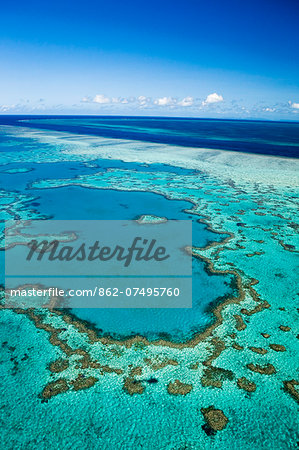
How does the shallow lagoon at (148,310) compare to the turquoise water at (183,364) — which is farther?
the shallow lagoon at (148,310)

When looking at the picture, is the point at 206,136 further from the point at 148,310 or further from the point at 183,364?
the point at 183,364

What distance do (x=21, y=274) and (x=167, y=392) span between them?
26.4 feet

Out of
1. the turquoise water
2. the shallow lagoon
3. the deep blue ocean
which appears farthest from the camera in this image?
the deep blue ocean

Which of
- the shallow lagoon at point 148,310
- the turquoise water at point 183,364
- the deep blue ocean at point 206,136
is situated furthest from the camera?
the deep blue ocean at point 206,136

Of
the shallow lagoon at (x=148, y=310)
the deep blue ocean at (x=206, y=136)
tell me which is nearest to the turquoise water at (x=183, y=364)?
the shallow lagoon at (x=148, y=310)

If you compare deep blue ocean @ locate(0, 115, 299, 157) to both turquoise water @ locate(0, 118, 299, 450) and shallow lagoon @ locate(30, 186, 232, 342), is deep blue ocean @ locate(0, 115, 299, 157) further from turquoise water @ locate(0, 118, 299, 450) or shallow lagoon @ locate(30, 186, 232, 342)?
turquoise water @ locate(0, 118, 299, 450)

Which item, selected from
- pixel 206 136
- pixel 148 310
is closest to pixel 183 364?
pixel 148 310

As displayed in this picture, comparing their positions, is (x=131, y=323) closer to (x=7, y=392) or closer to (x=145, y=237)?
(x=7, y=392)

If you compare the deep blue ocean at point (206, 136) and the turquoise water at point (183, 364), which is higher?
the deep blue ocean at point (206, 136)

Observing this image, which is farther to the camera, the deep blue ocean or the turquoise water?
the deep blue ocean

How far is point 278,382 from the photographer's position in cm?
765

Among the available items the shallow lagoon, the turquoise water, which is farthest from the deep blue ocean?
the turquoise water

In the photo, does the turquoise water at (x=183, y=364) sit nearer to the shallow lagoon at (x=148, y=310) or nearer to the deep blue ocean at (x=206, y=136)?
the shallow lagoon at (x=148, y=310)

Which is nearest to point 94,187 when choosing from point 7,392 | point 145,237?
point 145,237
